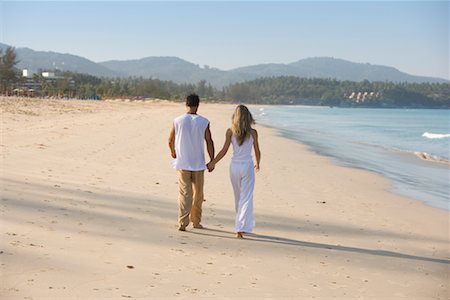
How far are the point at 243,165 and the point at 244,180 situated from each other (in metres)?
0.17

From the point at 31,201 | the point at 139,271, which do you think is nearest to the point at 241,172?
the point at 139,271

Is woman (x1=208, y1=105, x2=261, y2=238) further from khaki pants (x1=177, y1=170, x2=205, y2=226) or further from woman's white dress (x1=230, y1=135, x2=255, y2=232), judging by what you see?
khaki pants (x1=177, y1=170, x2=205, y2=226)

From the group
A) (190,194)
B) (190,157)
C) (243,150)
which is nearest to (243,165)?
(243,150)

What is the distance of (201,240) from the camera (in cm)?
620

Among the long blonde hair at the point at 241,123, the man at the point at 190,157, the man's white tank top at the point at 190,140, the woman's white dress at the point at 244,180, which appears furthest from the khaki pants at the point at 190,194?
the long blonde hair at the point at 241,123

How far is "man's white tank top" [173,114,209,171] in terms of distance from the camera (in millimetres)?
6637

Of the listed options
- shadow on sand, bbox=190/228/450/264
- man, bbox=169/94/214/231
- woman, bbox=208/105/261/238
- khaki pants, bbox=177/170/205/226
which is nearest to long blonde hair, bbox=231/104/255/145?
woman, bbox=208/105/261/238

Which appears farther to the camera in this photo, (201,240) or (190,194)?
(190,194)

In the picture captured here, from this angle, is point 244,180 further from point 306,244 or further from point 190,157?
point 306,244

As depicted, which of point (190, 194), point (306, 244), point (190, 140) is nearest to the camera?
point (306, 244)

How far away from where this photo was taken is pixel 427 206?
10.4 m

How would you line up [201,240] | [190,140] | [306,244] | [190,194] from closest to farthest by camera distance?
[201,240], [306,244], [190,140], [190,194]

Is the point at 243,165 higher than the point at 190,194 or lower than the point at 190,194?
higher

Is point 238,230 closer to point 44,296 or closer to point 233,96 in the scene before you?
point 44,296
